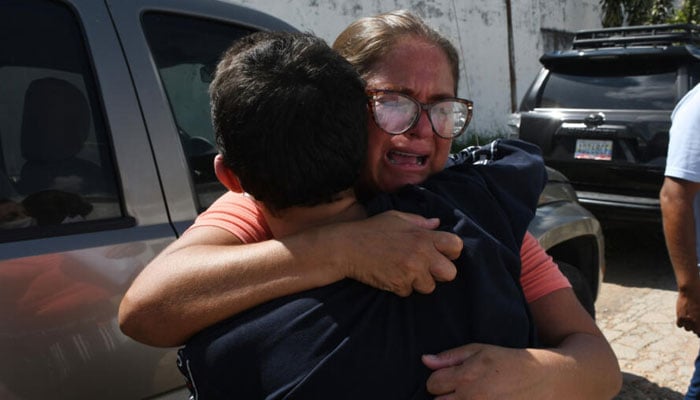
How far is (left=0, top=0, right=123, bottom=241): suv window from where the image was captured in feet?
5.23

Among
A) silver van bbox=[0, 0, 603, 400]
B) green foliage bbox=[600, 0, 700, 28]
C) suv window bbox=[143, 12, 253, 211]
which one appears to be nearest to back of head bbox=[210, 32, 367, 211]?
silver van bbox=[0, 0, 603, 400]

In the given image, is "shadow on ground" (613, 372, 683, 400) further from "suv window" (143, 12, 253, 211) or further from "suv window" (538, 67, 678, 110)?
"suv window" (143, 12, 253, 211)

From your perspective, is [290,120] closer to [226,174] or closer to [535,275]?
[226,174]

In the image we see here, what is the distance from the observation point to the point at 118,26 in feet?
5.91

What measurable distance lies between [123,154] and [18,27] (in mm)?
416

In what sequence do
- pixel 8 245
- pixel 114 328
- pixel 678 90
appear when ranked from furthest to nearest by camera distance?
pixel 678 90 → pixel 114 328 → pixel 8 245

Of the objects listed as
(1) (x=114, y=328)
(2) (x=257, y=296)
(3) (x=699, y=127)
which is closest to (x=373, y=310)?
(2) (x=257, y=296)

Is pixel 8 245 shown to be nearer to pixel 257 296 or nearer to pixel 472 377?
pixel 257 296

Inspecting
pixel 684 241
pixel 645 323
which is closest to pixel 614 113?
pixel 645 323

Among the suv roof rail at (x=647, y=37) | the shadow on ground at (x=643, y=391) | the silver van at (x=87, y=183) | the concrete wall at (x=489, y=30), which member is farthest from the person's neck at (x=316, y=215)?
the concrete wall at (x=489, y=30)

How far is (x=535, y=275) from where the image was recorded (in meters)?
1.23

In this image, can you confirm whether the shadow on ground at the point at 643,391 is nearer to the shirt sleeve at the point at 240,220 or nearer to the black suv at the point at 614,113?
the black suv at the point at 614,113

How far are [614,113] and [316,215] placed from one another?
4.78 metres

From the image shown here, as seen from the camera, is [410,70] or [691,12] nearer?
[410,70]
